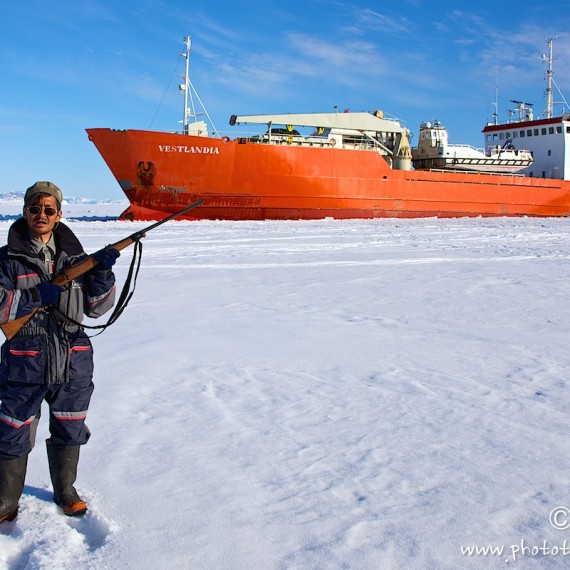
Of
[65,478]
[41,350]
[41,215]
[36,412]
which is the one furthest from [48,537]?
[41,215]

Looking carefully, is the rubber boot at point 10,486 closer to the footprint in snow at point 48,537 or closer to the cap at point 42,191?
the footprint in snow at point 48,537

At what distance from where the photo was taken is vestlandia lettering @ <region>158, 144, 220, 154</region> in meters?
16.9

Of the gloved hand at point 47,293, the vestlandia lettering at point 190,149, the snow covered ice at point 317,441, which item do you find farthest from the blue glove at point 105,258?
the vestlandia lettering at point 190,149

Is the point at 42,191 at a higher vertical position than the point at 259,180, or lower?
lower

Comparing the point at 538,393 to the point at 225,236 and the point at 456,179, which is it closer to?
the point at 225,236

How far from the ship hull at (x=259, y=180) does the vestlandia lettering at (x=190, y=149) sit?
1.2 inches

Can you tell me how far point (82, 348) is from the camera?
77.7 inches

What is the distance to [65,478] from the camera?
1.99m

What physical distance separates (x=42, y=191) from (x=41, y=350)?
0.55 m

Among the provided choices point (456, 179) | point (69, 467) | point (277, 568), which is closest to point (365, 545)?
point (277, 568)

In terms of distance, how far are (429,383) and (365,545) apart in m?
1.60

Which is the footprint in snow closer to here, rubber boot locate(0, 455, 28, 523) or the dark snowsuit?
rubber boot locate(0, 455, 28, 523)

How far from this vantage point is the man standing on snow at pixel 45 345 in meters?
1.86

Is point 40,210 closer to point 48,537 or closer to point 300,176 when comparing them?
point 48,537
